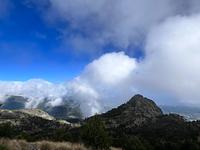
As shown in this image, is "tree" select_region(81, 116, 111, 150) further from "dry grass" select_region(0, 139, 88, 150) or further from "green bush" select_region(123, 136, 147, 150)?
"green bush" select_region(123, 136, 147, 150)

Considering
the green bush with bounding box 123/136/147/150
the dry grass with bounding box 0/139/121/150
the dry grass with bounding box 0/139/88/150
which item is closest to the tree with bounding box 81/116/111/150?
the dry grass with bounding box 0/139/121/150

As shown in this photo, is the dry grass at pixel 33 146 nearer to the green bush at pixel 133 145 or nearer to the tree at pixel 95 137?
the tree at pixel 95 137

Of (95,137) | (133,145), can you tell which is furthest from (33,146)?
(133,145)

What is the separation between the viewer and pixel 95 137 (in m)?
28.9

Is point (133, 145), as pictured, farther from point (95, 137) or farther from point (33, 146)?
point (33, 146)

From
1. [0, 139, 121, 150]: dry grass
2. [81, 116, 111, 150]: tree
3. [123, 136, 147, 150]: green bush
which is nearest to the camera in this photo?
[0, 139, 121, 150]: dry grass

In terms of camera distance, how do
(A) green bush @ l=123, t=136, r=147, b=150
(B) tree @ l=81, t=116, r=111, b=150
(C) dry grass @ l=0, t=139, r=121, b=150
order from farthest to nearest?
(A) green bush @ l=123, t=136, r=147, b=150 → (B) tree @ l=81, t=116, r=111, b=150 → (C) dry grass @ l=0, t=139, r=121, b=150

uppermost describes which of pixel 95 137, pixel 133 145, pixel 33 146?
pixel 133 145

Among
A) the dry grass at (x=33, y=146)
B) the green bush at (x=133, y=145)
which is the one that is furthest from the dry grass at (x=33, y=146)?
the green bush at (x=133, y=145)

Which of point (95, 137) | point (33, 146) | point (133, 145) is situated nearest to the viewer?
point (33, 146)

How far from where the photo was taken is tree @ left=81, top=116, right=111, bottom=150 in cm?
2886

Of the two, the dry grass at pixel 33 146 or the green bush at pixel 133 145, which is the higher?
the green bush at pixel 133 145

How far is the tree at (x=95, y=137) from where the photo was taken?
28859 millimetres

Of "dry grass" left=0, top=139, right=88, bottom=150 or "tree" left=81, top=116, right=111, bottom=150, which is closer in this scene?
"dry grass" left=0, top=139, right=88, bottom=150
